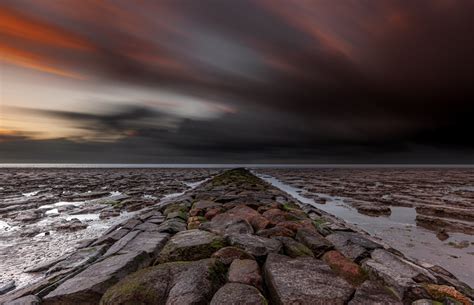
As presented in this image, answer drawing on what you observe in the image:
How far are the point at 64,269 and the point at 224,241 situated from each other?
12.2 ft

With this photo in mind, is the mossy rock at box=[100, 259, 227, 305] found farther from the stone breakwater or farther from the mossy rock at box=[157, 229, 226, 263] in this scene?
the mossy rock at box=[157, 229, 226, 263]

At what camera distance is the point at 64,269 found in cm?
586

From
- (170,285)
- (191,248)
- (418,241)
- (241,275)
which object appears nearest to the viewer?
(170,285)

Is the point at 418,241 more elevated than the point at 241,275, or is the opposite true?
the point at 241,275

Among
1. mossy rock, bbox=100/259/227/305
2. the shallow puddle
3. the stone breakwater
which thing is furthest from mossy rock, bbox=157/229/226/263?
the shallow puddle

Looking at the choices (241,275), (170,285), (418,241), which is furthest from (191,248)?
(418,241)

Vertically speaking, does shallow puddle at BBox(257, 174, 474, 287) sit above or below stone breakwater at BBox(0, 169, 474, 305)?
below

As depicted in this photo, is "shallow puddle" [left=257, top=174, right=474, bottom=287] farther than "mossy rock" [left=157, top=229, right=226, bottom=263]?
Yes

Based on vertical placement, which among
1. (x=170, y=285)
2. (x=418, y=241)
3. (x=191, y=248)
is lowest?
(x=418, y=241)

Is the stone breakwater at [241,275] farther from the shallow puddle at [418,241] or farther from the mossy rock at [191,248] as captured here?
the shallow puddle at [418,241]

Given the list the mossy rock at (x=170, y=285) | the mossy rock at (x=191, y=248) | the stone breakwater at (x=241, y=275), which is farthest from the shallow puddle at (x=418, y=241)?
the mossy rock at (x=170, y=285)

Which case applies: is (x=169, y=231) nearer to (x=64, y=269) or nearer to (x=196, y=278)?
(x=64, y=269)

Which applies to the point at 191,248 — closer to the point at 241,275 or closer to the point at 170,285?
the point at 170,285

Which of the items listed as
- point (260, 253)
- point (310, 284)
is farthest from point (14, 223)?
point (310, 284)
